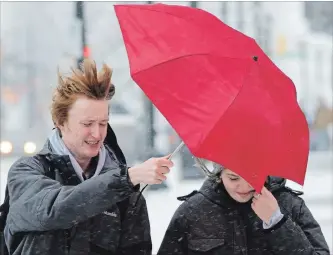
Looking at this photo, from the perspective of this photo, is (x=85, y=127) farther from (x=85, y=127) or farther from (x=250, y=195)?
(x=250, y=195)

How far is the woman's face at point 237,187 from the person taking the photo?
3734mm

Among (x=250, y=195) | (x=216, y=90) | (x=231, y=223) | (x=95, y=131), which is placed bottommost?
(x=231, y=223)

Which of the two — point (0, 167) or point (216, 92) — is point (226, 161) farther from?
point (0, 167)

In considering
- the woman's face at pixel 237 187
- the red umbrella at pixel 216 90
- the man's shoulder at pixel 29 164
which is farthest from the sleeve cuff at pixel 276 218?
the man's shoulder at pixel 29 164

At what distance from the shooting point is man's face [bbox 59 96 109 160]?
3316 millimetres

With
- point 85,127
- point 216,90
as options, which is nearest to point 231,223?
point 216,90

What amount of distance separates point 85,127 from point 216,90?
59 cm

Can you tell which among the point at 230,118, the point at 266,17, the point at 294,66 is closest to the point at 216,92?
the point at 230,118

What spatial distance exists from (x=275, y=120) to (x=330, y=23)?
67.8 feet

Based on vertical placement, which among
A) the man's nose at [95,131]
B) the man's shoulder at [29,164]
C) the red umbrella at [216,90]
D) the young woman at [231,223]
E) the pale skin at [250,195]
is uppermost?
the red umbrella at [216,90]

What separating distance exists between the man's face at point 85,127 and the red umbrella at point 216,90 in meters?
0.23

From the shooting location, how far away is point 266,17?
1936 cm

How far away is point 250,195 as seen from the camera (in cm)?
378

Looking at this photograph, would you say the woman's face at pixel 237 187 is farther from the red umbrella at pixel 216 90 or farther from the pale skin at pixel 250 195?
the red umbrella at pixel 216 90
